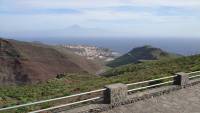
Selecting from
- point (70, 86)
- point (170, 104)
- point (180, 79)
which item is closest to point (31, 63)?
point (70, 86)

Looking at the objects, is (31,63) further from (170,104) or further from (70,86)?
(170,104)

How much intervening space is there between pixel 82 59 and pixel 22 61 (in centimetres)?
3038

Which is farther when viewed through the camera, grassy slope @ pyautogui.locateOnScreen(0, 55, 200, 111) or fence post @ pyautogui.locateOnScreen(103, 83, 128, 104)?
grassy slope @ pyautogui.locateOnScreen(0, 55, 200, 111)

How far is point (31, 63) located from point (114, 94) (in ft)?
345

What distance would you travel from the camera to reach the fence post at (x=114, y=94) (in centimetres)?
1644

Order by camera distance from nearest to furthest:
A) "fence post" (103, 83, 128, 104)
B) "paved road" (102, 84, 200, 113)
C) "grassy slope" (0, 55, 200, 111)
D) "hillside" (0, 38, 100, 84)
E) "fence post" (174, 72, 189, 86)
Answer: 1. "fence post" (103, 83, 128, 104)
2. "paved road" (102, 84, 200, 113)
3. "fence post" (174, 72, 189, 86)
4. "grassy slope" (0, 55, 200, 111)
5. "hillside" (0, 38, 100, 84)

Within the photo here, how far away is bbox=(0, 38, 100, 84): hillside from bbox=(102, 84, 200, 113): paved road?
85.6 metres

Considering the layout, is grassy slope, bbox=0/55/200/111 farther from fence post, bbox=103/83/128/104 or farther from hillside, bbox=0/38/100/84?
hillside, bbox=0/38/100/84

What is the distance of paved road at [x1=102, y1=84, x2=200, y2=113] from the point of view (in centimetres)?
1689

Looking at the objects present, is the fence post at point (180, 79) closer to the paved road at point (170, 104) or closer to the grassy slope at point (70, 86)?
the paved road at point (170, 104)

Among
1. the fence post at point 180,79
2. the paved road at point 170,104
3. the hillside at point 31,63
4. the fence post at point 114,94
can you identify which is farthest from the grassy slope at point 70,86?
the hillside at point 31,63

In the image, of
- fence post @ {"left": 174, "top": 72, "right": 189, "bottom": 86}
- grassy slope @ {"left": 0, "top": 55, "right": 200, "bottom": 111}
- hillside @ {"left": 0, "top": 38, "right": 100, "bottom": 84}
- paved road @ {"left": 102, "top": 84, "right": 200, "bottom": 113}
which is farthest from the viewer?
hillside @ {"left": 0, "top": 38, "right": 100, "bottom": 84}

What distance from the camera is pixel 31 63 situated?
392 feet

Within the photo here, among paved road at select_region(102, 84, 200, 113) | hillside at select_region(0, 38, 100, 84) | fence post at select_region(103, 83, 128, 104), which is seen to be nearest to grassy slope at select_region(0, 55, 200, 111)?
paved road at select_region(102, 84, 200, 113)
